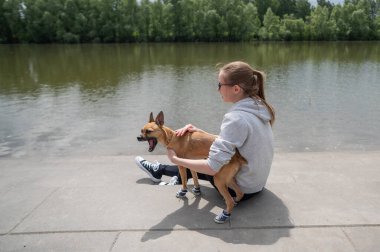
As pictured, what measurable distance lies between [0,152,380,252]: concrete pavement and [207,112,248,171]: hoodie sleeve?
78 cm

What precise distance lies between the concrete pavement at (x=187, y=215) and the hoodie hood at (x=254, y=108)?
3.85ft

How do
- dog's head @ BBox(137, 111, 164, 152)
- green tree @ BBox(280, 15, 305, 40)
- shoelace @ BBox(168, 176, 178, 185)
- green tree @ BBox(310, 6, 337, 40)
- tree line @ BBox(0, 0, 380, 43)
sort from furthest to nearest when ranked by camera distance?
green tree @ BBox(280, 15, 305, 40), green tree @ BBox(310, 6, 337, 40), tree line @ BBox(0, 0, 380, 43), shoelace @ BBox(168, 176, 178, 185), dog's head @ BBox(137, 111, 164, 152)

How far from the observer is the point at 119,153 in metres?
11.1

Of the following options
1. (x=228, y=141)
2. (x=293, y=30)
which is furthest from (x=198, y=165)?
(x=293, y=30)

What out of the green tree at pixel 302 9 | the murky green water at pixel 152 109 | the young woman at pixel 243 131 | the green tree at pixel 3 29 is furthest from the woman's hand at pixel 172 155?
the green tree at pixel 302 9

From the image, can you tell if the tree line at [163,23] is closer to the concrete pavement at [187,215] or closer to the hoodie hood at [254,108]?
the concrete pavement at [187,215]

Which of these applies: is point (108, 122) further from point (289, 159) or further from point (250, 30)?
point (250, 30)

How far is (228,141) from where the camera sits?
3.81m

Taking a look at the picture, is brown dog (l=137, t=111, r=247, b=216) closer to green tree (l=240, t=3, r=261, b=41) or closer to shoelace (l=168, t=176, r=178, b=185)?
shoelace (l=168, t=176, r=178, b=185)

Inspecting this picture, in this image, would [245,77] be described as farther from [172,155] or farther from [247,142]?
[172,155]

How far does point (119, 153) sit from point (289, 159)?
5.96 meters

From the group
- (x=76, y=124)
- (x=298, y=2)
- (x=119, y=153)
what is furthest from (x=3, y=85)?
(x=298, y=2)

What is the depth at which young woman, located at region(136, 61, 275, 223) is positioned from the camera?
3818 mm

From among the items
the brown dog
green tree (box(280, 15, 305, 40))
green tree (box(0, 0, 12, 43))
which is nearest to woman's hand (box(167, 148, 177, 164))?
the brown dog
